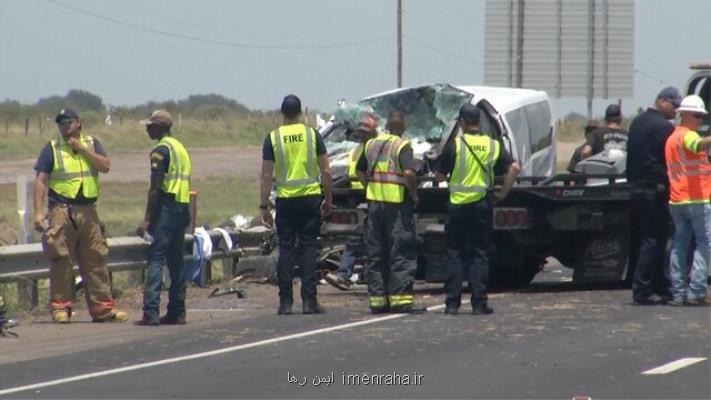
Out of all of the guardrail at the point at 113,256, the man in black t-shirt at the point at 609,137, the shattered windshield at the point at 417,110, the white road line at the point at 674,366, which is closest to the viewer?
the white road line at the point at 674,366

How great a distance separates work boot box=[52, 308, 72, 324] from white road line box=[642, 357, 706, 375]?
592cm

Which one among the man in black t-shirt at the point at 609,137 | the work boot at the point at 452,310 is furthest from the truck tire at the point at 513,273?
the work boot at the point at 452,310

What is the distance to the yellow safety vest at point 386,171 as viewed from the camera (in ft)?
47.0

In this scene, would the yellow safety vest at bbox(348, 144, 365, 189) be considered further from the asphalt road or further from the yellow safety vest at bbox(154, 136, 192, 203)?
the yellow safety vest at bbox(154, 136, 192, 203)

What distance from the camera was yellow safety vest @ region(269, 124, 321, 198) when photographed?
14.2 metres

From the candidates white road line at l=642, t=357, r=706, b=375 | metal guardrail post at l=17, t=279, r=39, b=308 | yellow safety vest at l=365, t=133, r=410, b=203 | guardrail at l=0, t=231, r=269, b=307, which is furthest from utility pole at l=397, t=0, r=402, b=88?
white road line at l=642, t=357, r=706, b=375

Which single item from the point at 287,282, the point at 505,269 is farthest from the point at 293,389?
the point at 505,269

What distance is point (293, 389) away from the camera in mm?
10023

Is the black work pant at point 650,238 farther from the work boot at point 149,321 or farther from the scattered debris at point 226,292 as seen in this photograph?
the work boot at point 149,321

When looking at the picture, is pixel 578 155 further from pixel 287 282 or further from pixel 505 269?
pixel 287 282

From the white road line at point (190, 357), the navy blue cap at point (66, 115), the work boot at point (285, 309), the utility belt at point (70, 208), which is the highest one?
the navy blue cap at point (66, 115)

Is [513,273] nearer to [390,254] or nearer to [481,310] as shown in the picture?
[390,254]

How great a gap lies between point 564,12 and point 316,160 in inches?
637

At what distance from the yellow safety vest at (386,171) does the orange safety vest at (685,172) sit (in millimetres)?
2405
